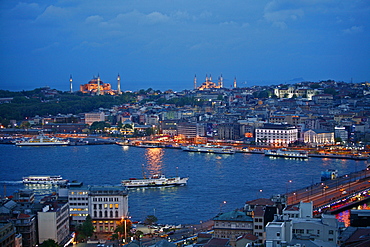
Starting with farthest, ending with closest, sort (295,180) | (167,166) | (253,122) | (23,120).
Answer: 1. (23,120)
2. (253,122)
3. (167,166)
4. (295,180)

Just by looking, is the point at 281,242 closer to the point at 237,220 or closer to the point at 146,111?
the point at 237,220

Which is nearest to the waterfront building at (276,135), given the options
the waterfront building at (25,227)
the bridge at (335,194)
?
the bridge at (335,194)

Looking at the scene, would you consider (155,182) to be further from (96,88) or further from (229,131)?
(96,88)

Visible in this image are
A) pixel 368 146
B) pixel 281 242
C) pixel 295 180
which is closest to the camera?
pixel 281 242

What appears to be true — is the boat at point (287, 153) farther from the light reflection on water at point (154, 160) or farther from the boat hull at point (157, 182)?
the boat hull at point (157, 182)

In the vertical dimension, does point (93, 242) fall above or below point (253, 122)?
below

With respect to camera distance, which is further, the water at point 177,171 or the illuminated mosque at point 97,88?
the illuminated mosque at point 97,88

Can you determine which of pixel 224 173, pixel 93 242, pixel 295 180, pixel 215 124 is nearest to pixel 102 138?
pixel 215 124

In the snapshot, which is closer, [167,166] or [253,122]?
[167,166]
